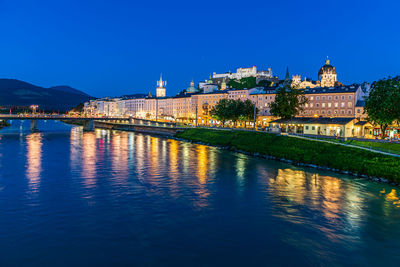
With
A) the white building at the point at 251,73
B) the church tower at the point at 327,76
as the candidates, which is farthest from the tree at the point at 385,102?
the white building at the point at 251,73

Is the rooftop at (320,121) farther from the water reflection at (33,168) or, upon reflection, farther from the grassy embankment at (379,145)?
the water reflection at (33,168)

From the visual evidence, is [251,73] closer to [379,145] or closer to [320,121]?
[320,121]

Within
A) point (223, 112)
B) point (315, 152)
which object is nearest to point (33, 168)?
point (315, 152)

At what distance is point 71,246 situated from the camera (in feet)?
56.3

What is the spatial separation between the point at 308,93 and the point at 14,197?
93789 millimetres

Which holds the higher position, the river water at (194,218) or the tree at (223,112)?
the tree at (223,112)

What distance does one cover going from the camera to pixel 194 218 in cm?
2189

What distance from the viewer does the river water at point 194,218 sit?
16547 mm

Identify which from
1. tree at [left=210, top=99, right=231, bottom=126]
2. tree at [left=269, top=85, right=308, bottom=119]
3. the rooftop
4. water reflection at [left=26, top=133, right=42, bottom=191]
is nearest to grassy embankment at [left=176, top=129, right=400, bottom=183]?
the rooftop

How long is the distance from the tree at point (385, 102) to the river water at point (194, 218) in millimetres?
19081

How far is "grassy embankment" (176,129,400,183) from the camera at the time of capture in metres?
35.8

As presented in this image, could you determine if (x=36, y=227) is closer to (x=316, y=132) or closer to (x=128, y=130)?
(x=316, y=132)

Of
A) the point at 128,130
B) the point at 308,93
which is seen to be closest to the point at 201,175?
the point at 308,93

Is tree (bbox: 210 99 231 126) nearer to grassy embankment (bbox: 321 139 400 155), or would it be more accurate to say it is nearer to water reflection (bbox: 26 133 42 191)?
grassy embankment (bbox: 321 139 400 155)
